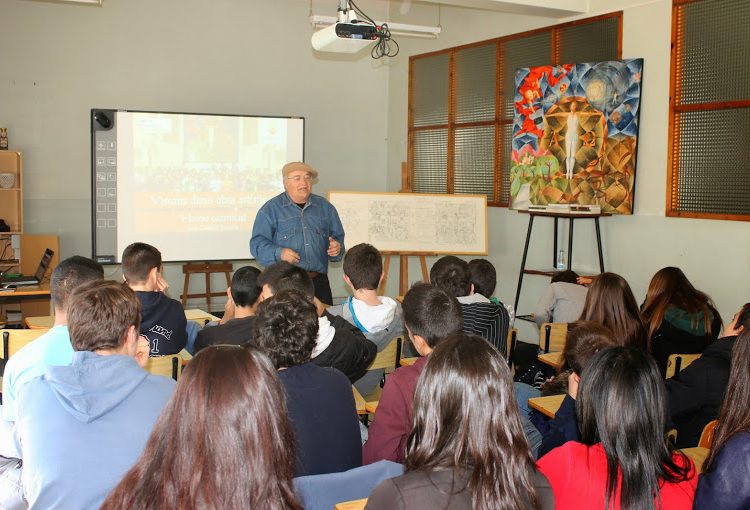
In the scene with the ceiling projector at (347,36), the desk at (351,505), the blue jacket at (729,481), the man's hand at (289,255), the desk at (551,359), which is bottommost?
the desk at (551,359)

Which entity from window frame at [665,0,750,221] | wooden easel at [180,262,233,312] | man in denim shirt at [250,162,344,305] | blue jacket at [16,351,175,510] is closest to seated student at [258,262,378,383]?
blue jacket at [16,351,175,510]

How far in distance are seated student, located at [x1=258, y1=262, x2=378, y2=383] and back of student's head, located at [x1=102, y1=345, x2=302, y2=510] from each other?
1381 millimetres

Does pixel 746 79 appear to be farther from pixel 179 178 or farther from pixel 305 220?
pixel 179 178

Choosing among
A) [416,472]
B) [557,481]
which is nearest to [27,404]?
[416,472]

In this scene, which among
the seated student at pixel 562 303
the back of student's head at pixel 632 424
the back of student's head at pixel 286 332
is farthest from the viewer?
the seated student at pixel 562 303

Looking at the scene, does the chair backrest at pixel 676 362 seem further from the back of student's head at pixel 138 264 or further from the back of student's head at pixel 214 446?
the back of student's head at pixel 214 446

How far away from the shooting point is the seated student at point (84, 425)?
1.71 metres

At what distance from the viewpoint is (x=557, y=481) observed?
1.73 meters

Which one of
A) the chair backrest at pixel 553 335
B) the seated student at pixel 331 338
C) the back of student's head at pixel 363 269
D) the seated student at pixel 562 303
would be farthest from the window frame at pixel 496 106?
the seated student at pixel 331 338

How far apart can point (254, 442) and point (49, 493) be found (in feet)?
2.52

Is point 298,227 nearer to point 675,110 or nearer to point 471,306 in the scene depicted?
point 471,306

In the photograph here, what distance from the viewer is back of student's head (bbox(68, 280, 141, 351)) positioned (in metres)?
2.03

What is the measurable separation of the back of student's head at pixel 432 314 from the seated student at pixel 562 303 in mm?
2178

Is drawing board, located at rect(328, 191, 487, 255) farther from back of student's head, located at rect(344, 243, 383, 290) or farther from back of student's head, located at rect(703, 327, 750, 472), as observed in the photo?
back of student's head, located at rect(703, 327, 750, 472)
